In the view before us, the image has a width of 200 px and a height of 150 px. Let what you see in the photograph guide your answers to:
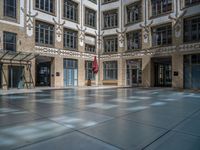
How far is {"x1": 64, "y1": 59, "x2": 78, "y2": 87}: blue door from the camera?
21.7 metres

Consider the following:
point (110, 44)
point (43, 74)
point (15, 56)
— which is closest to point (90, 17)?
point (110, 44)

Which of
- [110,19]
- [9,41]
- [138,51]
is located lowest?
[138,51]

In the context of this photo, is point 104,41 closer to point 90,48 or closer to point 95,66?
point 90,48

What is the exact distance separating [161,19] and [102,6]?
9.16 metres

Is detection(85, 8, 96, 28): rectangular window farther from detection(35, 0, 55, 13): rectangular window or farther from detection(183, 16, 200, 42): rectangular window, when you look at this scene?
detection(183, 16, 200, 42): rectangular window

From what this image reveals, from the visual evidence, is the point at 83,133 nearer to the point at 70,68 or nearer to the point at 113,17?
the point at 70,68

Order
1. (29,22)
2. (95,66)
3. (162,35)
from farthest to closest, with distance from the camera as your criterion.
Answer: (95,66), (162,35), (29,22)

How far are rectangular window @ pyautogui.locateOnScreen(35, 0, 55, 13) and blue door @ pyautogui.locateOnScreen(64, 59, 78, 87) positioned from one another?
5.86m

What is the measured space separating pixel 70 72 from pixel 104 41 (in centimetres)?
720

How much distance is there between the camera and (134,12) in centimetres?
2303

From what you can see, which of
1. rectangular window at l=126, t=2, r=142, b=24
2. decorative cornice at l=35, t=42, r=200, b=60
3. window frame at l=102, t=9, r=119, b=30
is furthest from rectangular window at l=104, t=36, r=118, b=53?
rectangular window at l=126, t=2, r=142, b=24

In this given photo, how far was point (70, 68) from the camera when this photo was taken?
22.1 metres

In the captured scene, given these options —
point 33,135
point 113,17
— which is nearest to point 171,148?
point 33,135

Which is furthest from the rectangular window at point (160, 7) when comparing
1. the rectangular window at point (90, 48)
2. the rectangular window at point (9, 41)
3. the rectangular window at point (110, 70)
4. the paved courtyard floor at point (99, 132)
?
the paved courtyard floor at point (99, 132)
